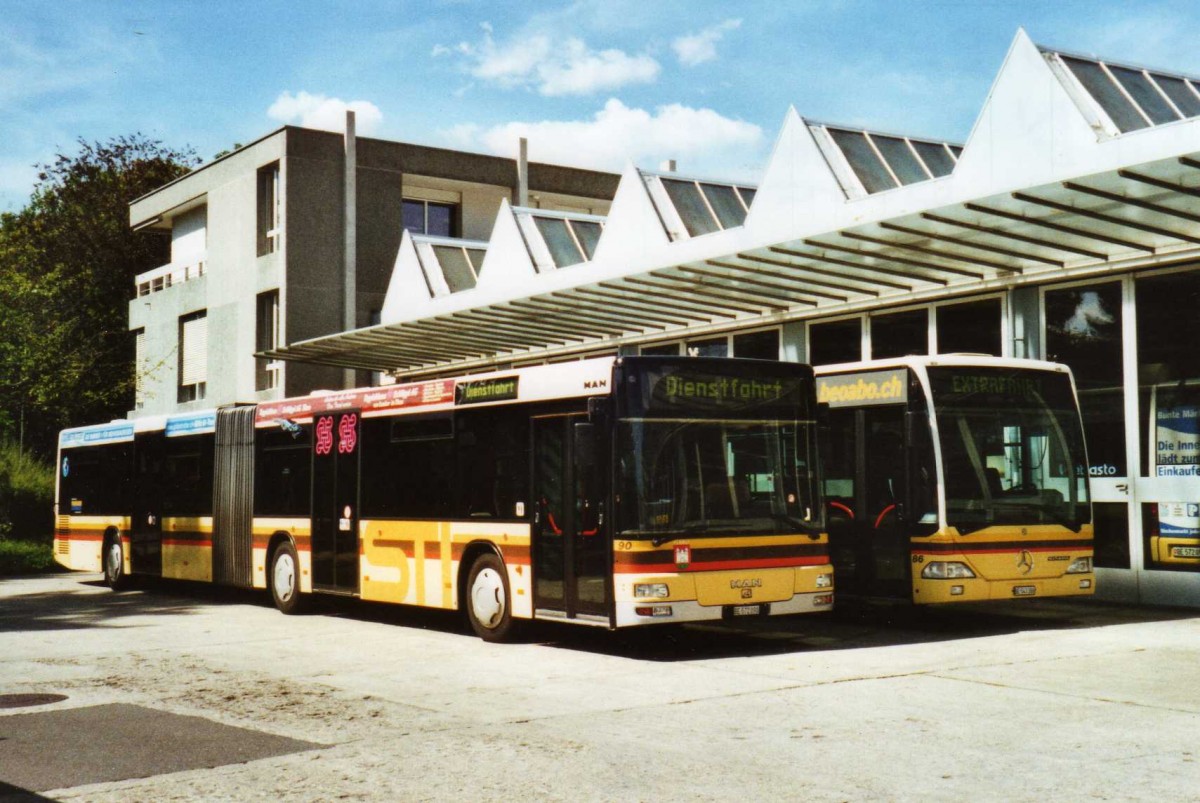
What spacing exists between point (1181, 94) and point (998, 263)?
10.2ft

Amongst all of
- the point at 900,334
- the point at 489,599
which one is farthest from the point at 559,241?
the point at 489,599

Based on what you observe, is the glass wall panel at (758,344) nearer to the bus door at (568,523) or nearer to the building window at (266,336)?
the bus door at (568,523)

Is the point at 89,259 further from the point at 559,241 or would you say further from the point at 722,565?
the point at 722,565

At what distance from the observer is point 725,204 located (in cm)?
2208

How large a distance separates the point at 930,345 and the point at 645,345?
7.06m

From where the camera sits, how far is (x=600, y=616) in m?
12.1

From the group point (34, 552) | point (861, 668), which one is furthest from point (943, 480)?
point (34, 552)

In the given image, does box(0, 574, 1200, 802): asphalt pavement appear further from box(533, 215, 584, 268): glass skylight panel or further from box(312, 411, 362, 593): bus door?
box(533, 215, 584, 268): glass skylight panel

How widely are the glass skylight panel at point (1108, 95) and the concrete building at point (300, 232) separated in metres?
21.1

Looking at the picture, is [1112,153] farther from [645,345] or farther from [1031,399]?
[645,345]

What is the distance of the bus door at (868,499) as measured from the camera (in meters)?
14.2

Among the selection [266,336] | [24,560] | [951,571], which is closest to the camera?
[951,571]

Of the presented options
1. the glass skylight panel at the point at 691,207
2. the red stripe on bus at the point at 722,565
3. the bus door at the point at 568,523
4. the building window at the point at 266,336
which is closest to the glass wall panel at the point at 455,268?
the building window at the point at 266,336

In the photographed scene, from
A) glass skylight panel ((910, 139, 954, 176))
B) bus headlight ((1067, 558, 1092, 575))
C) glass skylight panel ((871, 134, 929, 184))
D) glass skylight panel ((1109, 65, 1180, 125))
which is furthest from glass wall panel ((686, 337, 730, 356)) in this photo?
bus headlight ((1067, 558, 1092, 575))
